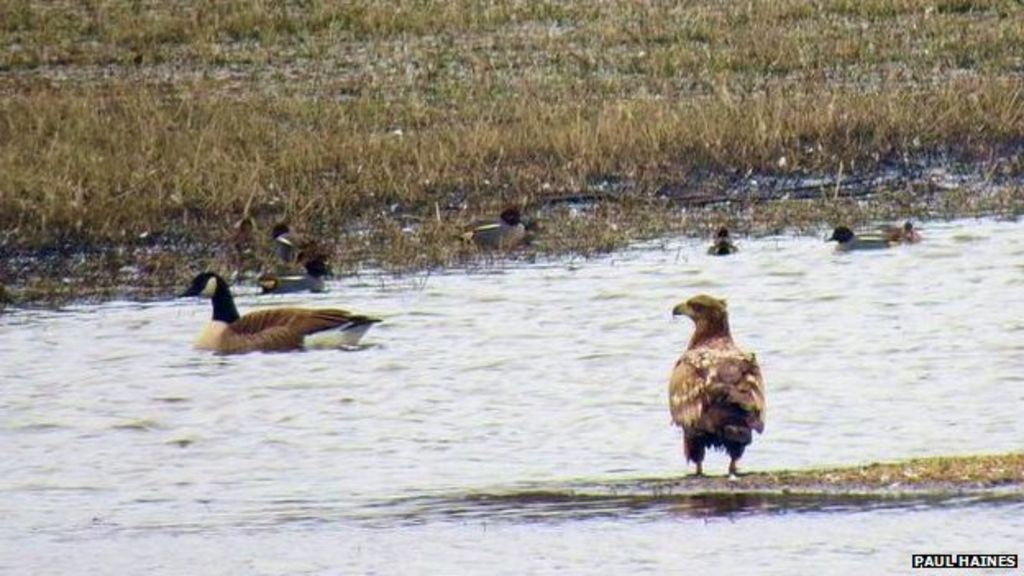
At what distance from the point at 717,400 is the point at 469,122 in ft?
36.2

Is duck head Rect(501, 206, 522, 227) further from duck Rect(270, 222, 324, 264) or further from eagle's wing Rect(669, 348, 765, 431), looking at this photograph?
eagle's wing Rect(669, 348, 765, 431)

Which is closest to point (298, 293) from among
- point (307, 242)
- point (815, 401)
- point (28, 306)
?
point (307, 242)

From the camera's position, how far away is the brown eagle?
10250 millimetres

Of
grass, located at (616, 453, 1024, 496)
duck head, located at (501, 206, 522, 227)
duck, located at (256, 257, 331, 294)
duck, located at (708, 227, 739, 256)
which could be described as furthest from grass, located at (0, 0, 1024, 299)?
grass, located at (616, 453, 1024, 496)

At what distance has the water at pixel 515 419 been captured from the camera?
935cm

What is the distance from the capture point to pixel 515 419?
12.5 metres

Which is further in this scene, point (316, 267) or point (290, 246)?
point (290, 246)

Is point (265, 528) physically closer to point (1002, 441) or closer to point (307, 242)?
point (1002, 441)

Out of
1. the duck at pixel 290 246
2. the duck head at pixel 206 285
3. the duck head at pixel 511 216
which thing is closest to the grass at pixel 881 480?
the duck head at pixel 206 285

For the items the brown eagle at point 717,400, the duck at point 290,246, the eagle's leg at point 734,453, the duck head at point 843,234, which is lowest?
the eagle's leg at point 734,453

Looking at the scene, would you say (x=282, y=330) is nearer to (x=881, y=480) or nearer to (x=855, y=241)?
(x=855, y=241)

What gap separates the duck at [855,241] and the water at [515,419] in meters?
0.08

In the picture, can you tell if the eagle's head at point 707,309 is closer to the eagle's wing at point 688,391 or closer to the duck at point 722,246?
the eagle's wing at point 688,391

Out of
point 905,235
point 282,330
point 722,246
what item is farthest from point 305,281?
point 905,235
